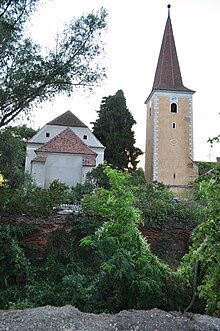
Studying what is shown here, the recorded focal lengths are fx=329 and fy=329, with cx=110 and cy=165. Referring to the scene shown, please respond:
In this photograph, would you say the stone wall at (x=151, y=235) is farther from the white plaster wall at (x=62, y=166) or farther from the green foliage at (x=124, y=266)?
the white plaster wall at (x=62, y=166)

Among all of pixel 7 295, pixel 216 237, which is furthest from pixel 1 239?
pixel 216 237

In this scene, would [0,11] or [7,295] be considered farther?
[0,11]

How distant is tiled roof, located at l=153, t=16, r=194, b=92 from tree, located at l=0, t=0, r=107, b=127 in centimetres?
2250

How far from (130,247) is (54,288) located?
2.11m

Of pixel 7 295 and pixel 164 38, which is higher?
pixel 164 38

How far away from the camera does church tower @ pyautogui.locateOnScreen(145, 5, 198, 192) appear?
2858cm

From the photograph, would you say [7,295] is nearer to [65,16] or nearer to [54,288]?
[54,288]

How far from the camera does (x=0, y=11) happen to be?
780 centimetres

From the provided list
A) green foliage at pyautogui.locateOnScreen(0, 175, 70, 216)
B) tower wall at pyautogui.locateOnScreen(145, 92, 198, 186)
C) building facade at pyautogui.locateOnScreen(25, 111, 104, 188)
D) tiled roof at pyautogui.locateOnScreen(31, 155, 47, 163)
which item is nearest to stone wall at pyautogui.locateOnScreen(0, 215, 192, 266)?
green foliage at pyautogui.locateOnScreen(0, 175, 70, 216)

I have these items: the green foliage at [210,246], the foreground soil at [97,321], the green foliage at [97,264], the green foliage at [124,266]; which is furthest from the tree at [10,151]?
the foreground soil at [97,321]

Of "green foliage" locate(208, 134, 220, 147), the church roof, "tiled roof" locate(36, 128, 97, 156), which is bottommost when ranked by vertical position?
"green foliage" locate(208, 134, 220, 147)

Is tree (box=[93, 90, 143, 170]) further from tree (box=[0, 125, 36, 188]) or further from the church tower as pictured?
tree (box=[0, 125, 36, 188])

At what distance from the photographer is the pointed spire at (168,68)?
3109 cm

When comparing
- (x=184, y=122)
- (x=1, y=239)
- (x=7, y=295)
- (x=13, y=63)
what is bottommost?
(x=7, y=295)
